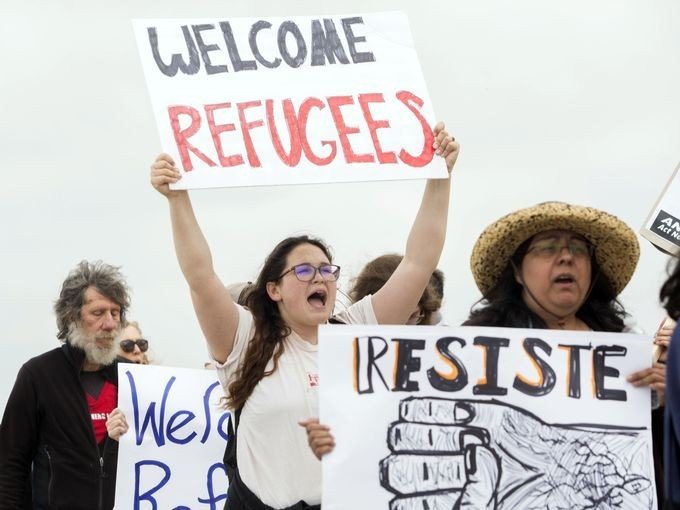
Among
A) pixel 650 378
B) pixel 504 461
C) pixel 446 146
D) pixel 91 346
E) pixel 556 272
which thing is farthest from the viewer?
pixel 91 346

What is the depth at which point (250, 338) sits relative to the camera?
219 inches

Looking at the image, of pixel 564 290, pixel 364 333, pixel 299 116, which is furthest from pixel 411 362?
pixel 299 116

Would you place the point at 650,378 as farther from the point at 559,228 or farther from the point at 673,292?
the point at 673,292

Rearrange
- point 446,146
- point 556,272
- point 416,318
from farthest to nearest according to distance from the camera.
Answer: point 416,318, point 446,146, point 556,272

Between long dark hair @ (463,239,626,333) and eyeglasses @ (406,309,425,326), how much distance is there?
4.61ft

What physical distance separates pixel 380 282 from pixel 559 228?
5.94 ft

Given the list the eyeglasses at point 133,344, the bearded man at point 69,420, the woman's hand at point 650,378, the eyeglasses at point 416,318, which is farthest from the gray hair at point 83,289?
the woman's hand at point 650,378

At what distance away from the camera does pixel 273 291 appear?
5.74m

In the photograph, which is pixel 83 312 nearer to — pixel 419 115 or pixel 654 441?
pixel 419 115

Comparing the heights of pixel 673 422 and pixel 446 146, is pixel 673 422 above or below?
below

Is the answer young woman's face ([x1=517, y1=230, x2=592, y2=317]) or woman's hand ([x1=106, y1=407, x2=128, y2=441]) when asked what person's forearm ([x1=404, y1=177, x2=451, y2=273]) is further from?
woman's hand ([x1=106, y1=407, x2=128, y2=441])

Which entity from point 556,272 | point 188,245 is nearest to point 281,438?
point 188,245

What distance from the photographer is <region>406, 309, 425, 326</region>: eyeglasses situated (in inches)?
263

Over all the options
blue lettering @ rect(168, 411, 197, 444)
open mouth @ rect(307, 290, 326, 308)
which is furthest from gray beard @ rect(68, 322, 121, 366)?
open mouth @ rect(307, 290, 326, 308)
